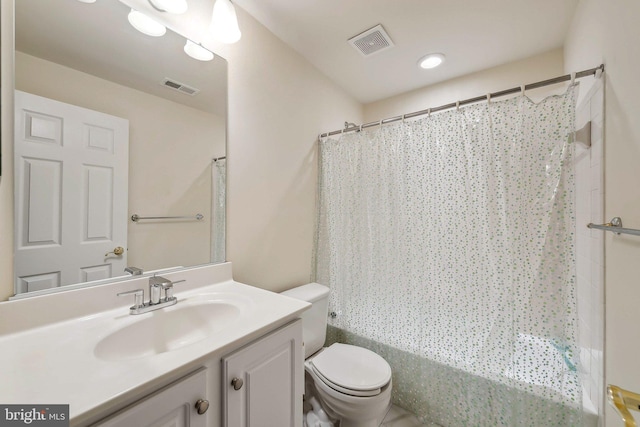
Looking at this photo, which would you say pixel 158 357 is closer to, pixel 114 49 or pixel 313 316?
pixel 313 316

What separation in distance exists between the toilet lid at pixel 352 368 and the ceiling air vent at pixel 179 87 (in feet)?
5.33

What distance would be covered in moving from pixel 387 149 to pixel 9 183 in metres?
1.77

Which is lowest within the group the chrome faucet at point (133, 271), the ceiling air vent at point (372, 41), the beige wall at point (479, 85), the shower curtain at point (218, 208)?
the chrome faucet at point (133, 271)

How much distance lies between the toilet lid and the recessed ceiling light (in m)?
2.15

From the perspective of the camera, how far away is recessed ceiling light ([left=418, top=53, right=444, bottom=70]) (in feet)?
6.01

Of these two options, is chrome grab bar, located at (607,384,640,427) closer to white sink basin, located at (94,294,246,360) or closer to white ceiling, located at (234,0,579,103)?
white sink basin, located at (94,294,246,360)

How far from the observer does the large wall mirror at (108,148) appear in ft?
2.72

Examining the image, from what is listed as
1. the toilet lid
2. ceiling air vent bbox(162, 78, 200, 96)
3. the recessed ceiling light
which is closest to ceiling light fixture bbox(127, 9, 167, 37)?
ceiling air vent bbox(162, 78, 200, 96)

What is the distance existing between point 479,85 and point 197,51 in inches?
84.5

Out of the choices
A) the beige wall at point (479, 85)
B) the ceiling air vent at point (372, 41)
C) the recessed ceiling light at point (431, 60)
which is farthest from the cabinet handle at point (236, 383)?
the beige wall at point (479, 85)

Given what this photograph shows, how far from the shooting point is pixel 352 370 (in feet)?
4.40

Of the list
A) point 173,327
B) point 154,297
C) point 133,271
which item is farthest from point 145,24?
point 173,327

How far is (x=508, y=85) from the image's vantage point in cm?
193

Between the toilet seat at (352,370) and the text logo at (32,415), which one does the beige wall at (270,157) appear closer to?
the toilet seat at (352,370)
